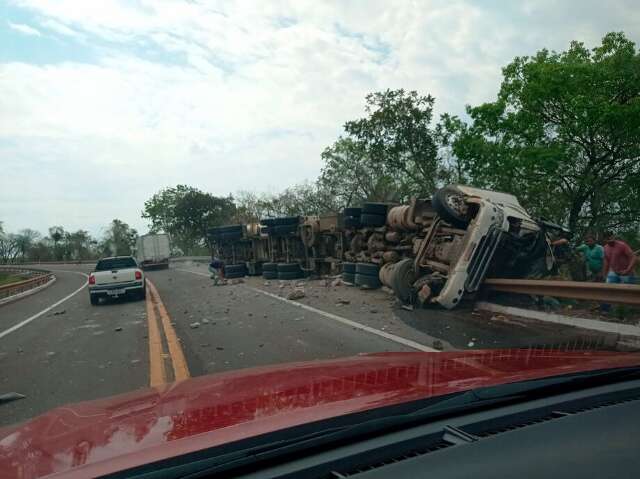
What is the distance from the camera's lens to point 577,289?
7.51m

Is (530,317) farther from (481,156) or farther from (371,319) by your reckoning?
(481,156)

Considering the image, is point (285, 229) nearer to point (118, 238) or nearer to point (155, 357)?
point (155, 357)

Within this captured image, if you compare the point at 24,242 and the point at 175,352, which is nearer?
the point at 175,352

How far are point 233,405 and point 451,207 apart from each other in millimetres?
7692

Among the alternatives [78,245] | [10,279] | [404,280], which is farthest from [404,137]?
[78,245]

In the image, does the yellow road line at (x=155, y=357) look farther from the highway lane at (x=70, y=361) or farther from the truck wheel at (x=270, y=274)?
the truck wheel at (x=270, y=274)

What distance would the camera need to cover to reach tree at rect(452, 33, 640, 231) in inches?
698

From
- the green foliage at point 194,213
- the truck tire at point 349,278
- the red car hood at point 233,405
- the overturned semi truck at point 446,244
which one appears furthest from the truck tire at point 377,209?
→ the green foliage at point 194,213

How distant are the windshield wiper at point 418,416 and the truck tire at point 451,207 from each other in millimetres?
6936

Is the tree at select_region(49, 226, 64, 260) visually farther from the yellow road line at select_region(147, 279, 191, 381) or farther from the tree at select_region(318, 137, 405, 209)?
the yellow road line at select_region(147, 279, 191, 381)

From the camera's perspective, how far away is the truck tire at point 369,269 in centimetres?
1327

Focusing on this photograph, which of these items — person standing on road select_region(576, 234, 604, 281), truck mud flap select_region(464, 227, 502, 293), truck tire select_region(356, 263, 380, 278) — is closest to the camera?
truck mud flap select_region(464, 227, 502, 293)

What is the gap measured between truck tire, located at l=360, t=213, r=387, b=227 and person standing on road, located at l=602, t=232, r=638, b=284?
539 cm

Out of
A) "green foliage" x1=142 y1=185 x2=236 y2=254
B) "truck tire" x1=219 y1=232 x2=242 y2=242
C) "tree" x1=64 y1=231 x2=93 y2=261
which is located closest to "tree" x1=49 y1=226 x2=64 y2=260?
"tree" x1=64 y1=231 x2=93 y2=261
